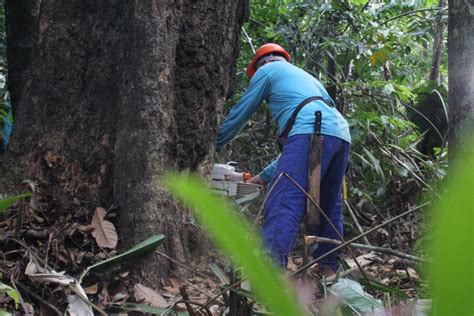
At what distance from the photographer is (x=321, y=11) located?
225 inches

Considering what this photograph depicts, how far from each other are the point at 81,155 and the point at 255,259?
2.49 metres

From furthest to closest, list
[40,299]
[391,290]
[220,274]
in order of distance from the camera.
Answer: [220,274]
[40,299]
[391,290]

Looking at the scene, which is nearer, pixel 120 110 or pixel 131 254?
pixel 131 254

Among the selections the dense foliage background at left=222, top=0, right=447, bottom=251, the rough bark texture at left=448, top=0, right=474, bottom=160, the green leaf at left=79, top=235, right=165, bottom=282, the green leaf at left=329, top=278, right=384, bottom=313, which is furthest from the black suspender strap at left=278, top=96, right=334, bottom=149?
the green leaf at left=329, top=278, right=384, bottom=313

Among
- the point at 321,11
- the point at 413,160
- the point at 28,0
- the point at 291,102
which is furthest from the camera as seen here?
the point at 321,11

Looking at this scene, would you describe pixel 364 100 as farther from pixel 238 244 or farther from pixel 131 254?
pixel 238 244

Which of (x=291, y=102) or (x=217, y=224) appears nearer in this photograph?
(x=217, y=224)

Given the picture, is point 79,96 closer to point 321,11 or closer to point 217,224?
point 217,224

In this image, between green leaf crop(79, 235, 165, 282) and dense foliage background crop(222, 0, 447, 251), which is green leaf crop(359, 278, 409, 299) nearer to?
green leaf crop(79, 235, 165, 282)

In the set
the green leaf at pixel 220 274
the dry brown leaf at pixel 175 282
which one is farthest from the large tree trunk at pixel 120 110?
the green leaf at pixel 220 274

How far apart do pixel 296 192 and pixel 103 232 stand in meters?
1.26

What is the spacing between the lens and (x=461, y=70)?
2.42 m

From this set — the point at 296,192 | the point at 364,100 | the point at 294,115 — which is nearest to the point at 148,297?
the point at 296,192

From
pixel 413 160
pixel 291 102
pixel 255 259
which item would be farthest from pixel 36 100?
pixel 413 160
